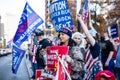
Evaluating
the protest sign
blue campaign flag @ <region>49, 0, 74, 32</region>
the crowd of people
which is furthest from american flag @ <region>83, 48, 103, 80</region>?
the protest sign

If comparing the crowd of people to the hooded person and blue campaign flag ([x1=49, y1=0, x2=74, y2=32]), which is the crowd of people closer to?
the hooded person

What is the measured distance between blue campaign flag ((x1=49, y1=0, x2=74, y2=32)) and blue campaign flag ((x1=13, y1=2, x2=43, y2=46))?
133 inches

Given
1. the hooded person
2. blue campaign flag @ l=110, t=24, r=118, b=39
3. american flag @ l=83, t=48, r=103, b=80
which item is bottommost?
american flag @ l=83, t=48, r=103, b=80

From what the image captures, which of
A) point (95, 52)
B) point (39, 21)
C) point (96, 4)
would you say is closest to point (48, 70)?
point (95, 52)

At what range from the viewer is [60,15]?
9438mm

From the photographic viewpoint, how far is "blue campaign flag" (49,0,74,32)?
9.37m

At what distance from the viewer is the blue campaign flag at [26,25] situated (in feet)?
43.3

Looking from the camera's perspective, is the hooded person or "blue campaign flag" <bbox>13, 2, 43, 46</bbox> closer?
the hooded person

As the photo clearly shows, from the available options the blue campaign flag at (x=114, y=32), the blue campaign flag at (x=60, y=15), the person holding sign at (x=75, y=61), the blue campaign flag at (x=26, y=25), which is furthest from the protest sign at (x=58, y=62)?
the blue campaign flag at (x=114, y=32)

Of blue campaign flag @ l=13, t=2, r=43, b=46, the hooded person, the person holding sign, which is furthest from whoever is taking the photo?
blue campaign flag @ l=13, t=2, r=43, b=46

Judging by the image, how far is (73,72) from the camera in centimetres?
→ 668

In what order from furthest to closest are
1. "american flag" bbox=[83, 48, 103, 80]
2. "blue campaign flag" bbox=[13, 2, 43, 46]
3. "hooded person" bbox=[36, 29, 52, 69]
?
"blue campaign flag" bbox=[13, 2, 43, 46]
"hooded person" bbox=[36, 29, 52, 69]
"american flag" bbox=[83, 48, 103, 80]

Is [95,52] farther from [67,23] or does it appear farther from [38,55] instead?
[38,55]

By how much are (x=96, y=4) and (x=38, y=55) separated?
32.2 meters
